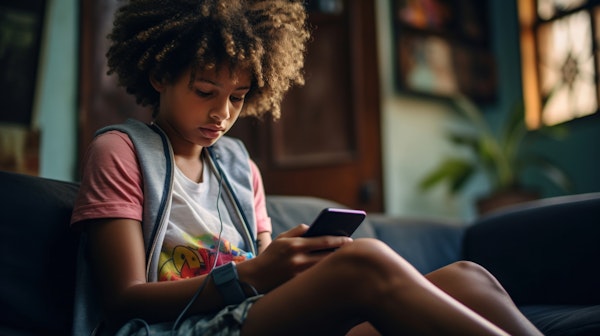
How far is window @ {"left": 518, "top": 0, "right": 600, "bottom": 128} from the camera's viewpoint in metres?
4.09

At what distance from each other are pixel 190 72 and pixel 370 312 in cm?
61

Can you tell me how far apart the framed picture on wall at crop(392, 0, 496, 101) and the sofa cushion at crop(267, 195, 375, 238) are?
231 cm

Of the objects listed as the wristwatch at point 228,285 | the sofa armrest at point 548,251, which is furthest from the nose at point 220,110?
the sofa armrest at point 548,251

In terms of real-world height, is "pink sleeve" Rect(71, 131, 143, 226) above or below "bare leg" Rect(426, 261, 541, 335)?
above

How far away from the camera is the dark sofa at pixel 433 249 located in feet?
4.09

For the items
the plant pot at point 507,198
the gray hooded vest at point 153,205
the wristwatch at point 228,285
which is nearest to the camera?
the wristwatch at point 228,285

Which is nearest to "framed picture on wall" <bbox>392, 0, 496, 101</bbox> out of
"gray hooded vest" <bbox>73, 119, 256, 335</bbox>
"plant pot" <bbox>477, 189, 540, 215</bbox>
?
"plant pot" <bbox>477, 189, 540, 215</bbox>

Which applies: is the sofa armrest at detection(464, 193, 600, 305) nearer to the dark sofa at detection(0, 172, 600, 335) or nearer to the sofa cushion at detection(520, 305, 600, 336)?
the dark sofa at detection(0, 172, 600, 335)

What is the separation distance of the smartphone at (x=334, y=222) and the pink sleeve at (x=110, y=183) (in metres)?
0.34

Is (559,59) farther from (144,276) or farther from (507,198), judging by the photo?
(144,276)

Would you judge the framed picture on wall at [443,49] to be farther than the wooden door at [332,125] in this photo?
Yes

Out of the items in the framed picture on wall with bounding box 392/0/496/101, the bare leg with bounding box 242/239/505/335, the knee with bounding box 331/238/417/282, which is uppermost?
the framed picture on wall with bounding box 392/0/496/101

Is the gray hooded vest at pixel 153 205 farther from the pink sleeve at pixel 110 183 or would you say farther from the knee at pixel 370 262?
the knee at pixel 370 262

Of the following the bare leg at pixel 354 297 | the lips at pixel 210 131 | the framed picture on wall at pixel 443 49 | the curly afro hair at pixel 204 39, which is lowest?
the bare leg at pixel 354 297
